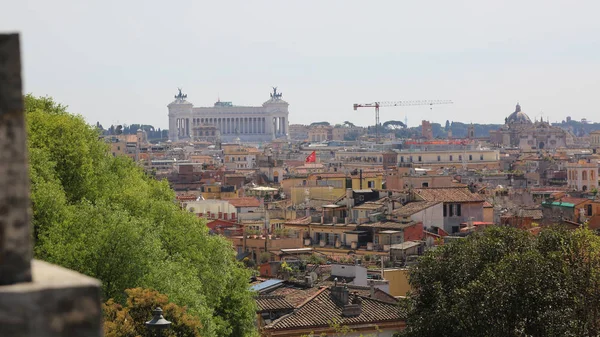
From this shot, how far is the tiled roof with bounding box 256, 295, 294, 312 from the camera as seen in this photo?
1008 inches

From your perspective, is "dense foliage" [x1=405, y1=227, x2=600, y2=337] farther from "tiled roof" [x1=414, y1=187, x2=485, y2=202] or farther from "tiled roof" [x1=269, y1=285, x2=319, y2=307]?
"tiled roof" [x1=414, y1=187, x2=485, y2=202]

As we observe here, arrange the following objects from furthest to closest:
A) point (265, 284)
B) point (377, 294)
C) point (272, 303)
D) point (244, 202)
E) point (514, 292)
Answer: point (244, 202)
point (265, 284)
point (377, 294)
point (272, 303)
point (514, 292)

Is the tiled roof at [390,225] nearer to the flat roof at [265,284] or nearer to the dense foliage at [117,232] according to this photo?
the dense foliage at [117,232]

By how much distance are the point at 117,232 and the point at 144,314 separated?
9.91 ft

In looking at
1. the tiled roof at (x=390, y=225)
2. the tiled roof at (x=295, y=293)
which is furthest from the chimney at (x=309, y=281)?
the tiled roof at (x=390, y=225)

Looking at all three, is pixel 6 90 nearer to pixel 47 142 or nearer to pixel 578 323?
pixel 578 323

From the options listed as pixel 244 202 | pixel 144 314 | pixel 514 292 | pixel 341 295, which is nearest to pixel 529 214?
pixel 244 202

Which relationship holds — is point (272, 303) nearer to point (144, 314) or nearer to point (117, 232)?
point (117, 232)

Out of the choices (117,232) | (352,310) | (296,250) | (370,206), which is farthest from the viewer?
(370,206)

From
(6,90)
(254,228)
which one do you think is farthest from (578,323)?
(254,228)

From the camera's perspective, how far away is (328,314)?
81.0ft

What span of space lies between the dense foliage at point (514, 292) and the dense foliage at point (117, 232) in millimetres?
3269

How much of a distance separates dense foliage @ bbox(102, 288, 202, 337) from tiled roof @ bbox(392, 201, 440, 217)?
2965 cm

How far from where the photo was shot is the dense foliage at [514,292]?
791 inches
